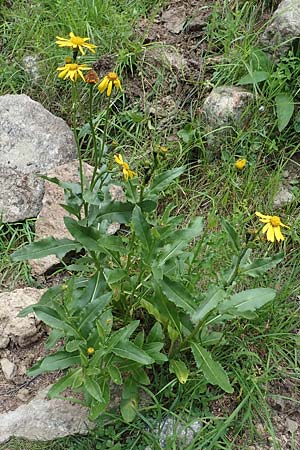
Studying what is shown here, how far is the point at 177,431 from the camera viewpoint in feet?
7.66

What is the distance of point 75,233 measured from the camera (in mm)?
2211

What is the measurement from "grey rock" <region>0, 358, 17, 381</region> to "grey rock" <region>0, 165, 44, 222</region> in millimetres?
839

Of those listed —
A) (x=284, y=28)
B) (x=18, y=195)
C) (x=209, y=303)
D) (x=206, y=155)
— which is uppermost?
(x=284, y=28)

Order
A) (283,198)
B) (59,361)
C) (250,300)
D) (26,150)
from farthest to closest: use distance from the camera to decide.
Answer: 1. (26,150)
2. (283,198)
3. (250,300)
4. (59,361)

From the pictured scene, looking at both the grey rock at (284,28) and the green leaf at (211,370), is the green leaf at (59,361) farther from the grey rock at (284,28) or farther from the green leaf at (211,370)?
the grey rock at (284,28)

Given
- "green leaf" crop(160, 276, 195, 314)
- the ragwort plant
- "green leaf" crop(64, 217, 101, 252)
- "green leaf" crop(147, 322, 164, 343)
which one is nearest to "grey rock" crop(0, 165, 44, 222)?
the ragwort plant

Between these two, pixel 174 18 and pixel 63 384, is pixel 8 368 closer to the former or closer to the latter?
pixel 63 384

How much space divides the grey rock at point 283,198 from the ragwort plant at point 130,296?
82 centimetres

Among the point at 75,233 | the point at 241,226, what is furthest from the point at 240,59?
the point at 75,233

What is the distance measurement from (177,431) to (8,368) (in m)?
0.81

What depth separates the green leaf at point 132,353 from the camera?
6.91 feet

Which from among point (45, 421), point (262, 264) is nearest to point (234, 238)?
point (262, 264)

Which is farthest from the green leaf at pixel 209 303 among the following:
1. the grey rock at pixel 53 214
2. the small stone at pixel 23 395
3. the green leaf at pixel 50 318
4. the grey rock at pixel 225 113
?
the grey rock at pixel 225 113

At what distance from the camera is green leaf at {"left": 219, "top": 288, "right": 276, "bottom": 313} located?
7.27 ft
